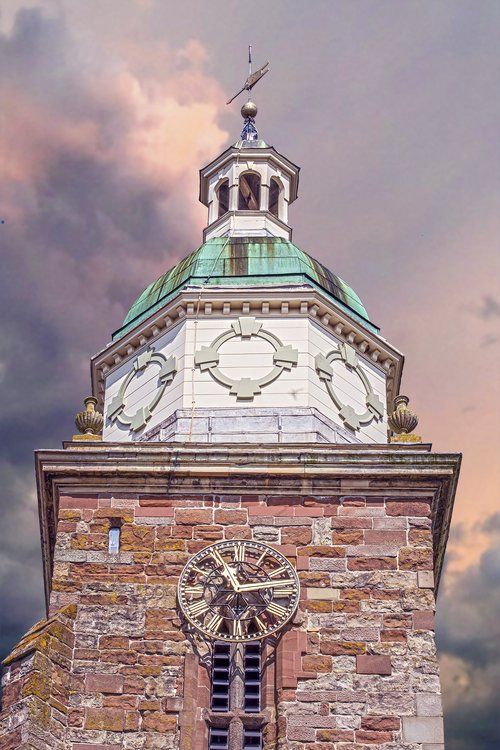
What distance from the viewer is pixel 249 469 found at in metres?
24.3

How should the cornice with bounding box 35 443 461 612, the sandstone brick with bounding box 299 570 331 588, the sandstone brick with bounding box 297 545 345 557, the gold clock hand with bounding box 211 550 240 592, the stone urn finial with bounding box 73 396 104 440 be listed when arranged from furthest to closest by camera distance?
1. the stone urn finial with bounding box 73 396 104 440
2. the cornice with bounding box 35 443 461 612
3. the sandstone brick with bounding box 297 545 345 557
4. the sandstone brick with bounding box 299 570 331 588
5. the gold clock hand with bounding box 211 550 240 592

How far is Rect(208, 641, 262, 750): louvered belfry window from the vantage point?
858 inches

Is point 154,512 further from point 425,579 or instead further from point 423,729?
point 423,729

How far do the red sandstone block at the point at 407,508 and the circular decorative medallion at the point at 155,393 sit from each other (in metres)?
4.61

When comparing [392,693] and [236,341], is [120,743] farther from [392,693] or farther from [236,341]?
[236,341]

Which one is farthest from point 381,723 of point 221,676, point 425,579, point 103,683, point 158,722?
point 103,683

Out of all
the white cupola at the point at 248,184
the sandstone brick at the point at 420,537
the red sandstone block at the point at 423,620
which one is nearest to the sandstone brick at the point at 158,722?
the red sandstone block at the point at 423,620

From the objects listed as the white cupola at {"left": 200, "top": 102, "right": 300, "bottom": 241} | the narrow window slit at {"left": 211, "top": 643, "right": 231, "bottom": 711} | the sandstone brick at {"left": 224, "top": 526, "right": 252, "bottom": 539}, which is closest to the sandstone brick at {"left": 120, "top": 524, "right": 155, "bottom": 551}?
the sandstone brick at {"left": 224, "top": 526, "right": 252, "bottom": 539}

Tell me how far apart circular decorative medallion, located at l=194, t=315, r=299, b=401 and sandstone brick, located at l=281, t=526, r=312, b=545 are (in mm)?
2928

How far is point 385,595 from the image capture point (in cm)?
2308

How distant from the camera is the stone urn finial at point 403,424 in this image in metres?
25.4

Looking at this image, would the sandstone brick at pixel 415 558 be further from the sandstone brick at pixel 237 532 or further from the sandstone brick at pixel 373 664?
the sandstone brick at pixel 237 532

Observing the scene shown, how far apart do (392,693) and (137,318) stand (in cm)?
920

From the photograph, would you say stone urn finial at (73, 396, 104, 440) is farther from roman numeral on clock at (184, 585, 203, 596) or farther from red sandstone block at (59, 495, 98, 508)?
roman numeral on clock at (184, 585, 203, 596)
